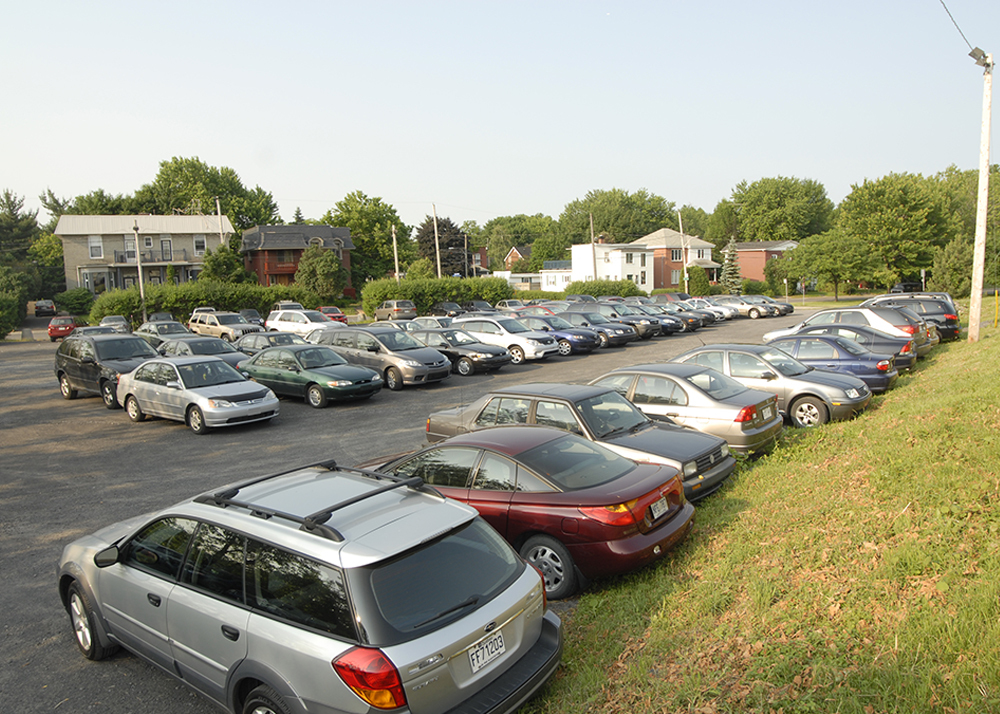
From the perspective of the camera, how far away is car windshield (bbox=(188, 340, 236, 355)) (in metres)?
19.6

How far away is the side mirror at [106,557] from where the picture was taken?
473 cm

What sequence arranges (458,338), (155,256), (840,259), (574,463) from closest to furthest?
(574,463) < (458,338) < (840,259) < (155,256)

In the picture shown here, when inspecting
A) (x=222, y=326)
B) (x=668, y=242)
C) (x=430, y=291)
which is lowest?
(x=222, y=326)

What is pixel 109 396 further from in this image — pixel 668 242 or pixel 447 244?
pixel 668 242

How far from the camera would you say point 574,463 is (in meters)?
6.30

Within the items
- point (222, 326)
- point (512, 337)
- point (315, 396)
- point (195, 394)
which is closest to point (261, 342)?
point (315, 396)

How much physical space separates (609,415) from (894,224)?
56.5 m

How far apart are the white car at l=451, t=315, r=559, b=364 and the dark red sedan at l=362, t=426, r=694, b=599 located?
56.5 ft

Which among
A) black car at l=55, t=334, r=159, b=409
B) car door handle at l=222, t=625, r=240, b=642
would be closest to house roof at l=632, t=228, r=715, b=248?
black car at l=55, t=334, r=159, b=409

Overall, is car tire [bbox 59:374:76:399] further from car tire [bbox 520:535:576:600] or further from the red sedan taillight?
the red sedan taillight

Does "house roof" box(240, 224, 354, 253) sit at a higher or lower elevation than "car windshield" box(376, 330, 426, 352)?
higher

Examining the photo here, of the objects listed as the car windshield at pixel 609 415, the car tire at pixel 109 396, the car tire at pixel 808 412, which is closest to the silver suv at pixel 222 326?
the car tire at pixel 109 396

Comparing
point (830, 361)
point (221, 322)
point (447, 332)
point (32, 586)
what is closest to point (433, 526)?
point (32, 586)

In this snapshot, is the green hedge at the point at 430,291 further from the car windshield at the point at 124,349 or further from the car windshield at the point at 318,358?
the car windshield at the point at 318,358
